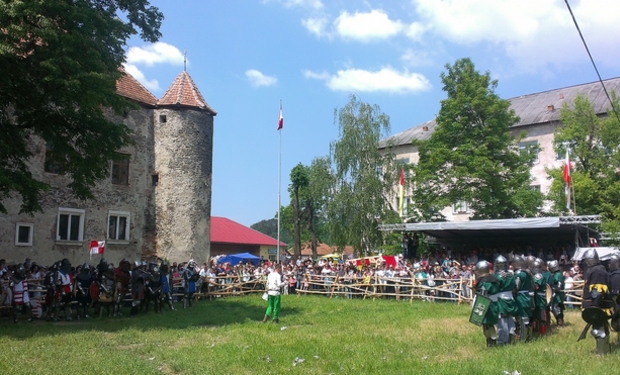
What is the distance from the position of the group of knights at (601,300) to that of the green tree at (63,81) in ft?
45.0

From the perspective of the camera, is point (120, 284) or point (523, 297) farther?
point (120, 284)

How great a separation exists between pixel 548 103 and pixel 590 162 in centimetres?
1611

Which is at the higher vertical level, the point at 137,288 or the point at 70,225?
the point at 70,225

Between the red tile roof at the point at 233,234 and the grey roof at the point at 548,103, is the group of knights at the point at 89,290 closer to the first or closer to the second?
the grey roof at the point at 548,103

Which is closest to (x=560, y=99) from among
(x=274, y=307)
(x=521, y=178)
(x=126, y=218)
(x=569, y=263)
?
(x=521, y=178)

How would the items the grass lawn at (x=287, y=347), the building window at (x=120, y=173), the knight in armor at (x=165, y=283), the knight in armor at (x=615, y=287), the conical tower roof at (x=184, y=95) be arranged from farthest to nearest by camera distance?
the conical tower roof at (x=184, y=95) → the building window at (x=120, y=173) → the knight in armor at (x=165, y=283) → the knight in armor at (x=615, y=287) → the grass lawn at (x=287, y=347)

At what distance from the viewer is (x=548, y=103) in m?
51.4

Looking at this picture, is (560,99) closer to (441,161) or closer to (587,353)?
(441,161)

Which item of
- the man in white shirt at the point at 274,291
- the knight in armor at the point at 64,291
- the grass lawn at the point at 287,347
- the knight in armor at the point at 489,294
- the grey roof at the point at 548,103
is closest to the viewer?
the grass lawn at the point at 287,347

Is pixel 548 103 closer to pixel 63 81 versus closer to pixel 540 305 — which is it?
pixel 540 305

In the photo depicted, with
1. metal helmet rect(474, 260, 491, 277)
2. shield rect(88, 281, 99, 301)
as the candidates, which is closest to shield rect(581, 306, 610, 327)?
metal helmet rect(474, 260, 491, 277)

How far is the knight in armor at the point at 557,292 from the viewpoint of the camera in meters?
14.7

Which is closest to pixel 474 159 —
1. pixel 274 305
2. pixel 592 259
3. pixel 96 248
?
pixel 274 305

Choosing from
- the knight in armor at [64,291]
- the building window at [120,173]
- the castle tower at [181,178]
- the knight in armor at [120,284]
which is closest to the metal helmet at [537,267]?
the knight in armor at [120,284]
